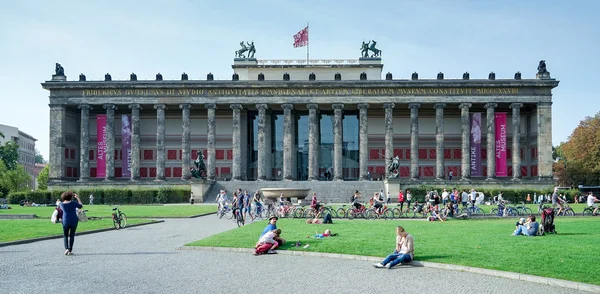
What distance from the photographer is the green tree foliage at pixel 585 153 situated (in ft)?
268

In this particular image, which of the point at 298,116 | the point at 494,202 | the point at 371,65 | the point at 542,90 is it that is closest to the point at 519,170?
the point at 542,90

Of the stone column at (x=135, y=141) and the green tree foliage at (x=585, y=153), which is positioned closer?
the stone column at (x=135, y=141)

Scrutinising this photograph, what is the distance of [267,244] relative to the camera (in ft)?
66.7

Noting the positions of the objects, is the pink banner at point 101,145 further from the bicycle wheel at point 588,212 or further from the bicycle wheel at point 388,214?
the bicycle wheel at point 588,212

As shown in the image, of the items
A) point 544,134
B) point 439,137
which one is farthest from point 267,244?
point 544,134

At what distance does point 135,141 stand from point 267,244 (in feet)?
188

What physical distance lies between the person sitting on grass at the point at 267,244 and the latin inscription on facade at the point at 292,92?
5325 centimetres

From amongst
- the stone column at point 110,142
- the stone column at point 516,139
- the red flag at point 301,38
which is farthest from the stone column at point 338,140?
the stone column at point 110,142

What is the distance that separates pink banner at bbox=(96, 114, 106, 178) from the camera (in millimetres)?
73500

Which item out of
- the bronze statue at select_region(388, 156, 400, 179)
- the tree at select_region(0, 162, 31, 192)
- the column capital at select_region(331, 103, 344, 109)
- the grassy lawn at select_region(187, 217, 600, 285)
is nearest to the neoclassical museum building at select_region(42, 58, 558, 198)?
the column capital at select_region(331, 103, 344, 109)

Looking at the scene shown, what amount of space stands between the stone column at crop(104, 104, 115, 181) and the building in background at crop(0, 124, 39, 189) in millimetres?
69816

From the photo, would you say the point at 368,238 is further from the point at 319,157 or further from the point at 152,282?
the point at 319,157

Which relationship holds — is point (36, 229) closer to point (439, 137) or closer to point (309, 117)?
point (309, 117)

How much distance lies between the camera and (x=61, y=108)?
72750mm
